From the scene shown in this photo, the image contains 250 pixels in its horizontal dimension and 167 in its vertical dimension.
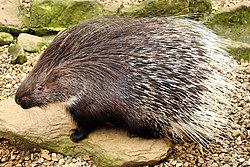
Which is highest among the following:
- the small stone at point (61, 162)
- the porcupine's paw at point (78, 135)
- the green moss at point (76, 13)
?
the green moss at point (76, 13)

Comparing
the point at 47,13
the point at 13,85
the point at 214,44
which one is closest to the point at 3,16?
the point at 47,13

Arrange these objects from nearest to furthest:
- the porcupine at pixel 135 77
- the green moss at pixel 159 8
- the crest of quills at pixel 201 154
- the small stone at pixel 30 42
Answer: the porcupine at pixel 135 77 → the crest of quills at pixel 201 154 → the small stone at pixel 30 42 → the green moss at pixel 159 8

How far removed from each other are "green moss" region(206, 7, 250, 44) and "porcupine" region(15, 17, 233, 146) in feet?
4.19

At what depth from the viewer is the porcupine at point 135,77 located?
260 cm

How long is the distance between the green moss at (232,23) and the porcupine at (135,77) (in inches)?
50.3

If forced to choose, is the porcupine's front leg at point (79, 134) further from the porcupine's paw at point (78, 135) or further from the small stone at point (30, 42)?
the small stone at point (30, 42)

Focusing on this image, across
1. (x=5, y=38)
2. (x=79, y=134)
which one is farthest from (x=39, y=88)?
(x=5, y=38)

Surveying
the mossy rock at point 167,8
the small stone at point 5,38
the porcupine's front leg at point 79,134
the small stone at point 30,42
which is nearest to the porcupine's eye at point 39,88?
the porcupine's front leg at point 79,134

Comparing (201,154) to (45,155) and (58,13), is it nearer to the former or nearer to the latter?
(45,155)

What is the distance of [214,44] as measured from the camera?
9.07ft

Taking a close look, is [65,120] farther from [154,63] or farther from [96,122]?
[154,63]

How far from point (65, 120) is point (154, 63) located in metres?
0.76

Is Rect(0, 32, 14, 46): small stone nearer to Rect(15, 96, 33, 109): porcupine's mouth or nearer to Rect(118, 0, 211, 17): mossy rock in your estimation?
Rect(118, 0, 211, 17): mossy rock

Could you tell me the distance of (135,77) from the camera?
259 cm
